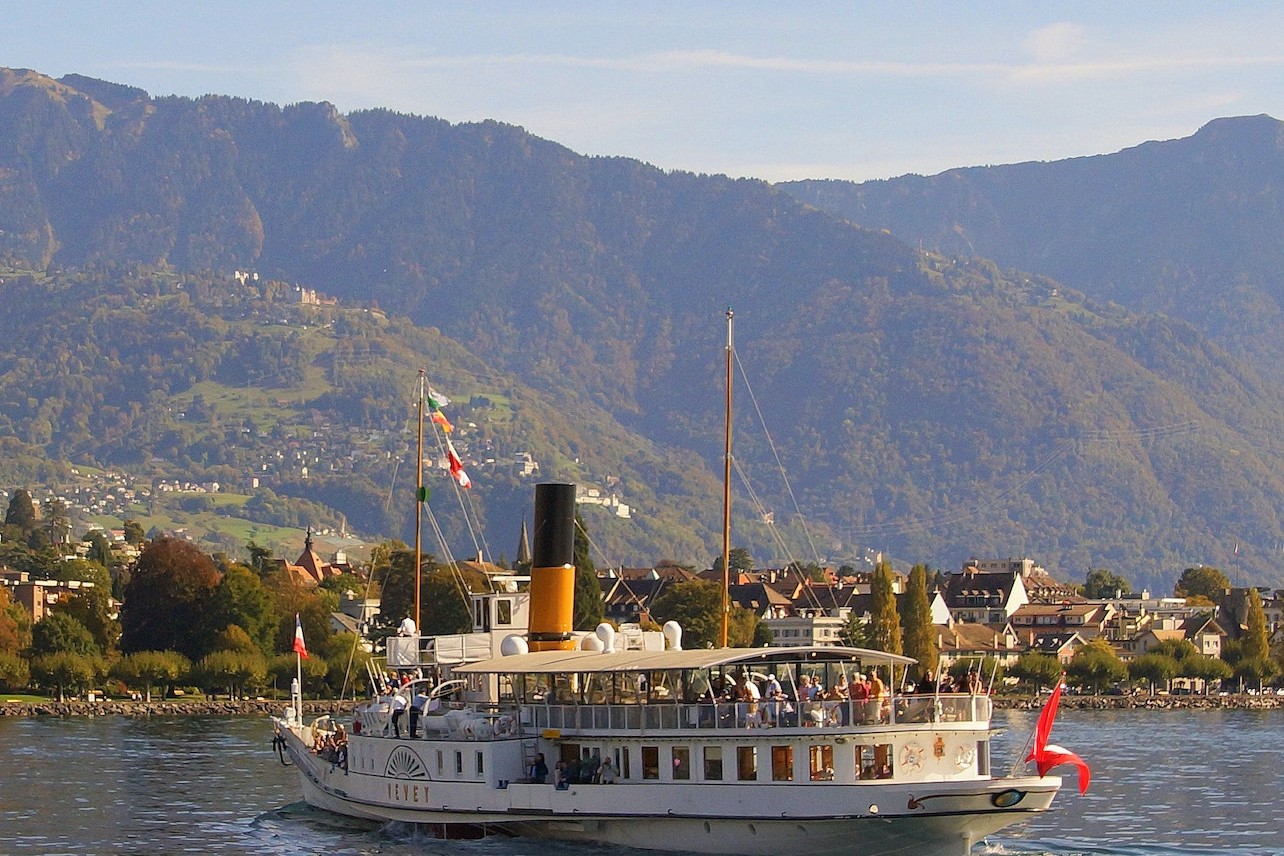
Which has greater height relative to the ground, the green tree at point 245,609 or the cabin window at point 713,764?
the green tree at point 245,609

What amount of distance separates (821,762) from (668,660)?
4.57 m

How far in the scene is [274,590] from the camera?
160125 mm

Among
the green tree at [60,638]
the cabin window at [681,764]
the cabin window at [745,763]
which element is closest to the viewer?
the cabin window at [745,763]

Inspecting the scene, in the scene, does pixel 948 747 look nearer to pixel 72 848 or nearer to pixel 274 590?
pixel 72 848

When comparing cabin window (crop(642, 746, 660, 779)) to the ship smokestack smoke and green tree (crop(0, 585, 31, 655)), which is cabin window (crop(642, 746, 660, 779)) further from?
green tree (crop(0, 585, 31, 655))

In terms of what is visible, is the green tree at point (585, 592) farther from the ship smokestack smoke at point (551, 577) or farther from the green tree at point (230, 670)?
the ship smokestack smoke at point (551, 577)

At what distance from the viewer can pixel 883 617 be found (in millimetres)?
156500

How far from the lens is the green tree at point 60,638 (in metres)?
137

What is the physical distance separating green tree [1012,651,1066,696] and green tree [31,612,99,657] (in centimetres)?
7561

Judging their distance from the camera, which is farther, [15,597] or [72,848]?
[15,597]

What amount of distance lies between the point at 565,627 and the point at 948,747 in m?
14.0

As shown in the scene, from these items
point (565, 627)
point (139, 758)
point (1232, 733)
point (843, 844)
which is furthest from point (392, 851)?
point (1232, 733)

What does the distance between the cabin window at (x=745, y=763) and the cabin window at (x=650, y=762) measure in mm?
2535

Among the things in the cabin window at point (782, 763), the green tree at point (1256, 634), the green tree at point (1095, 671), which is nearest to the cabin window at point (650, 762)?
the cabin window at point (782, 763)
